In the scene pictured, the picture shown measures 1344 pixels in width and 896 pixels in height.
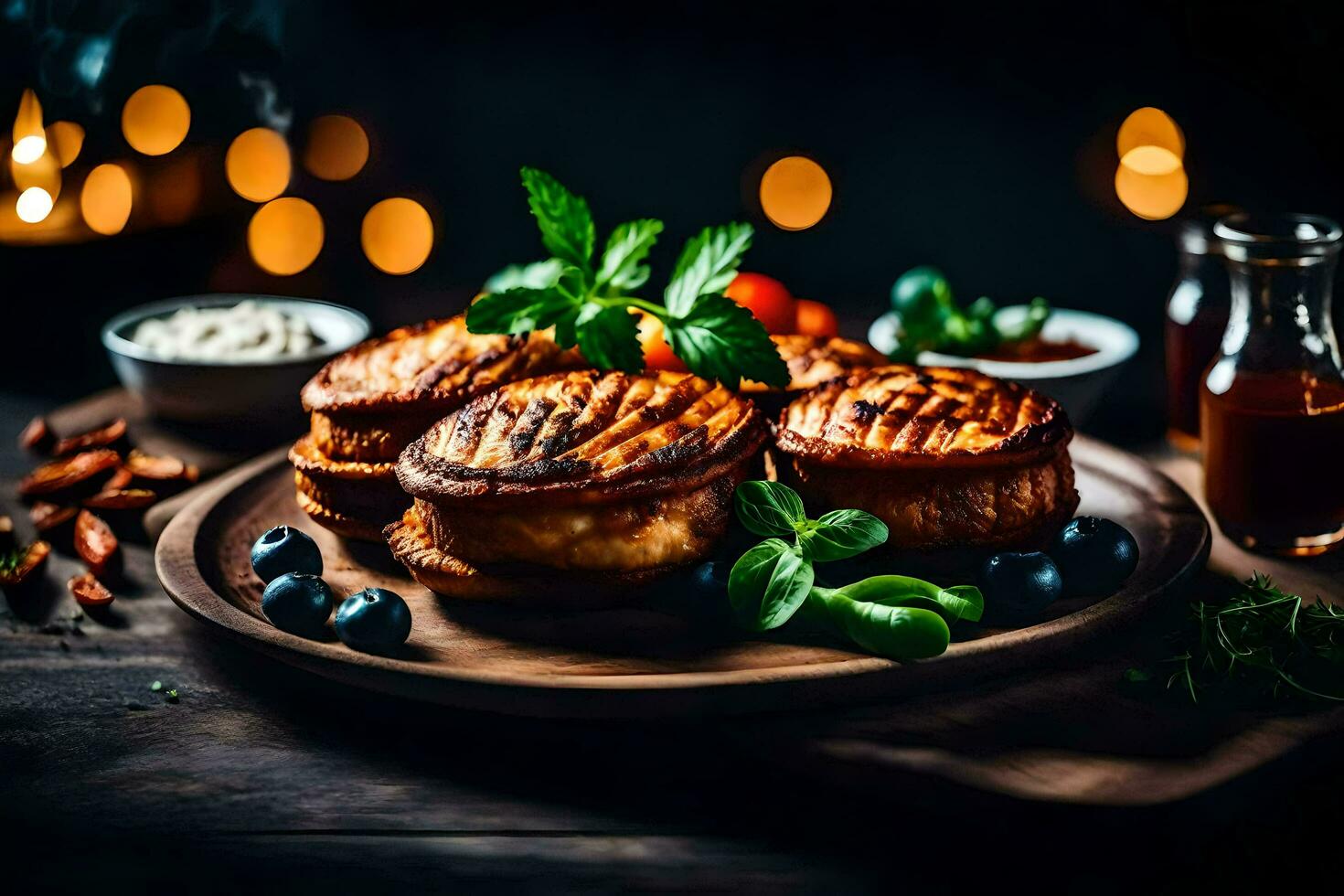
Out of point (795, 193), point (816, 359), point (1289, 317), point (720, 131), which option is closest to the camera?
point (1289, 317)

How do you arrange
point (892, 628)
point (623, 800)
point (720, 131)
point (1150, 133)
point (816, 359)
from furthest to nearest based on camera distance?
1. point (720, 131)
2. point (1150, 133)
3. point (816, 359)
4. point (892, 628)
5. point (623, 800)

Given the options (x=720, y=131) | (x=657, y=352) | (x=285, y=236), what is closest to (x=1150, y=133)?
(x=720, y=131)

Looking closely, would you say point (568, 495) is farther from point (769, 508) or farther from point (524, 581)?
point (769, 508)

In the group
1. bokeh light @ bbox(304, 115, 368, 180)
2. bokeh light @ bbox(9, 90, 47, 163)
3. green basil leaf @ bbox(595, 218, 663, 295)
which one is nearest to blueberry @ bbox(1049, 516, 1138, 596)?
green basil leaf @ bbox(595, 218, 663, 295)

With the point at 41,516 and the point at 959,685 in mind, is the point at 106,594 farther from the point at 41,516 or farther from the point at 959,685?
the point at 959,685

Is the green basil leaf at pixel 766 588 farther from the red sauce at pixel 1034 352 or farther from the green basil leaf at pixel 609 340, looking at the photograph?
the red sauce at pixel 1034 352

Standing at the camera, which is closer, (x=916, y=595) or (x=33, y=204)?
(x=916, y=595)
